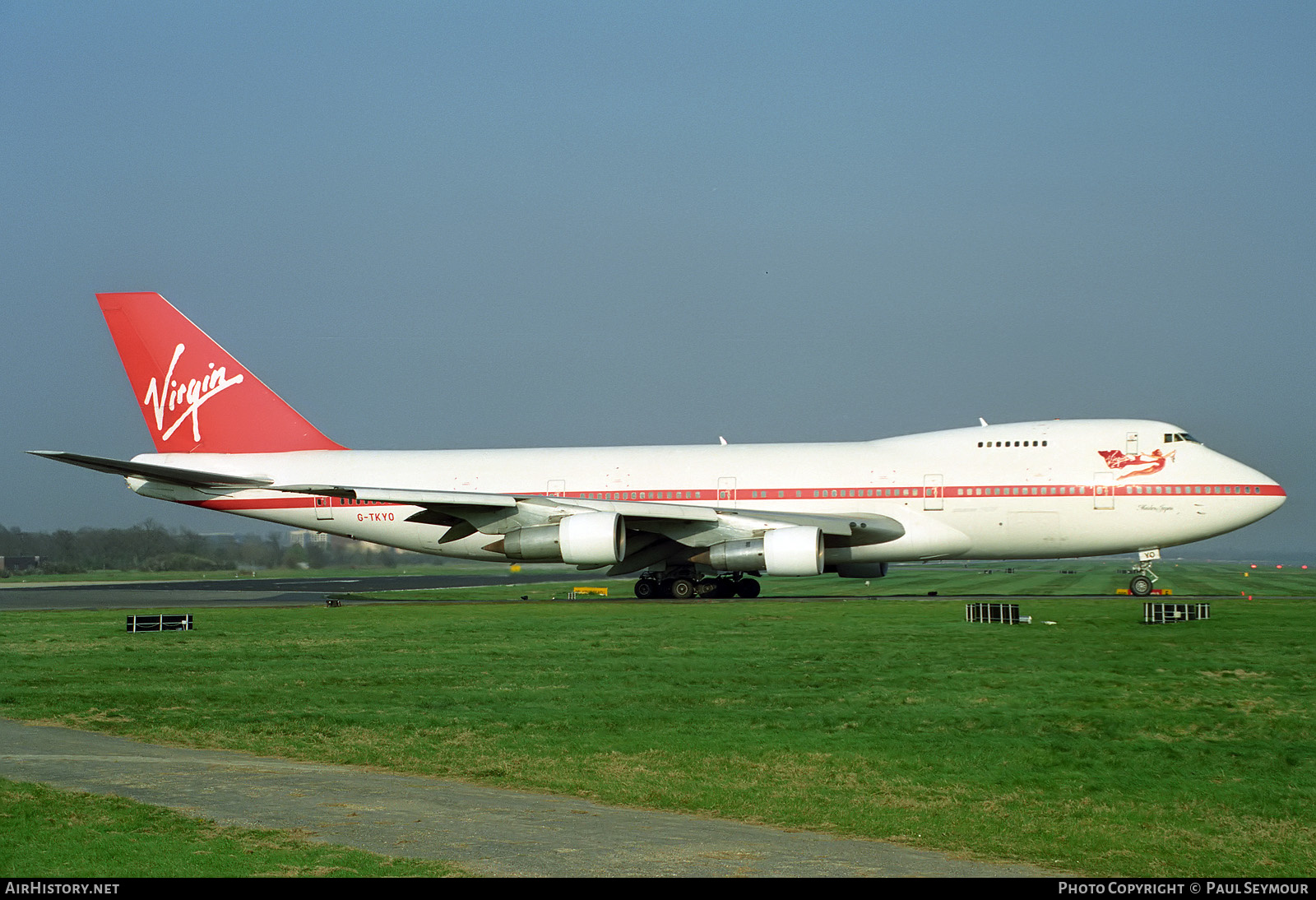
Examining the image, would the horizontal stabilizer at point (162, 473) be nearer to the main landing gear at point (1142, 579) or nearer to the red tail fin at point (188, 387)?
the red tail fin at point (188, 387)

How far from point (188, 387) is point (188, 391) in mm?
120

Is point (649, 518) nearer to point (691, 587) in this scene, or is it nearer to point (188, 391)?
point (691, 587)

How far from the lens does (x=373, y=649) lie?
19.3 metres

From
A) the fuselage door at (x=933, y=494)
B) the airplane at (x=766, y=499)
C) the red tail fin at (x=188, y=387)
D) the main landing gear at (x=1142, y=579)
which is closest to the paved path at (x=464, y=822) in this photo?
the airplane at (x=766, y=499)

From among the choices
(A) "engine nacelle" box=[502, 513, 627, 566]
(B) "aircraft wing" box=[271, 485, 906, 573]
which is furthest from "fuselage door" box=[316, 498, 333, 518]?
(A) "engine nacelle" box=[502, 513, 627, 566]

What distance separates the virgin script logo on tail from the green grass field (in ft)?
44.8

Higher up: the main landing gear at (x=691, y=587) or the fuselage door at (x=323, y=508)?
the fuselage door at (x=323, y=508)

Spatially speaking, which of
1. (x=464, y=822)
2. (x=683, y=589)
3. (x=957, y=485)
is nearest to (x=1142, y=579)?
(x=957, y=485)

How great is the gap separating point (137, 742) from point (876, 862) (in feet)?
24.3

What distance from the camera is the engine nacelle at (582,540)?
29.8 m

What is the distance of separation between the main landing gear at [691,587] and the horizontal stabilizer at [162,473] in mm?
10939

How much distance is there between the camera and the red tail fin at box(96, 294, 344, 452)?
36312mm

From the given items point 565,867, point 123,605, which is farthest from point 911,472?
point 565,867

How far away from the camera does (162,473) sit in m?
32.8
